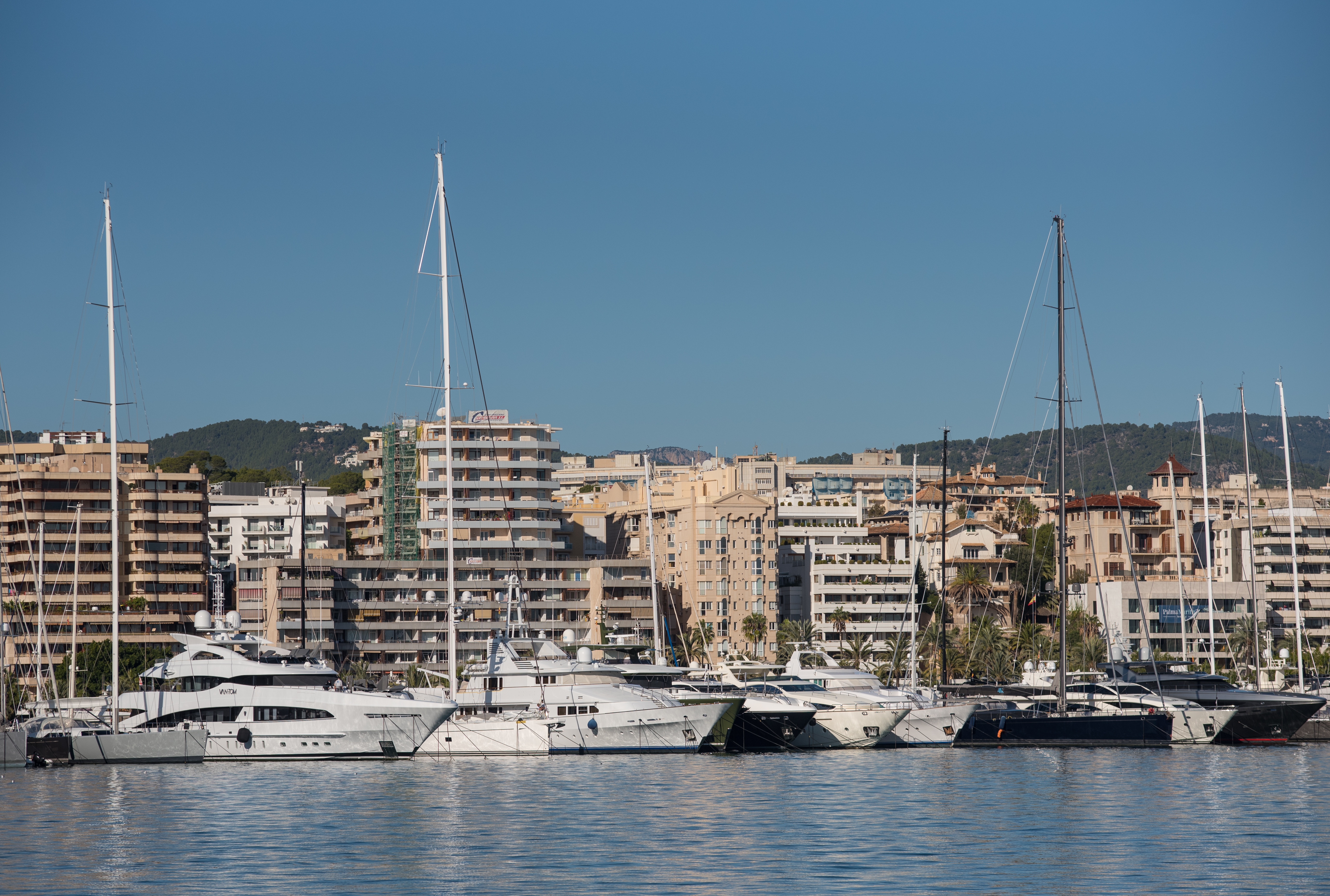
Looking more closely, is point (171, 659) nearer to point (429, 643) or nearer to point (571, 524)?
point (429, 643)

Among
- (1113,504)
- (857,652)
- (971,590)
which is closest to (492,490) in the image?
(857,652)

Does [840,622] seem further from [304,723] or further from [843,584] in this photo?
[304,723]

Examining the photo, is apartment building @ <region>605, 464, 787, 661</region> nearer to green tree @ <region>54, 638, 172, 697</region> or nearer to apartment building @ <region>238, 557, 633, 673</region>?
apartment building @ <region>238, 557, 633, 673</region>

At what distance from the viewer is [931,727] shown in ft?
236

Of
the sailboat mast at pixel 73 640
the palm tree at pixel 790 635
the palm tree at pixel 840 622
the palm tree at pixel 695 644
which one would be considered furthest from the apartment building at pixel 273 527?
the palm tree at pixel 840 622

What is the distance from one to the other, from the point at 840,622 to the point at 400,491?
45.9 m

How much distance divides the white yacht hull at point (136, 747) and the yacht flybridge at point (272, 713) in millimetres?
546

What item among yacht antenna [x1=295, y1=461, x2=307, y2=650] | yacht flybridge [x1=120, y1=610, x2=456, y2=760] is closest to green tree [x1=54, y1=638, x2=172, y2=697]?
yacht antenna [x1=295, y1=461, x2=307, y2=650]

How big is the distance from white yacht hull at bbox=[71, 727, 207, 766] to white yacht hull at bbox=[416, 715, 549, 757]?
8.58 m

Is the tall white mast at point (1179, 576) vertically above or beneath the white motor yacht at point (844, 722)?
above

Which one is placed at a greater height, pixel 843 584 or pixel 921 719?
pixel 843 584

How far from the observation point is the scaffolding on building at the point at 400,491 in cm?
16125

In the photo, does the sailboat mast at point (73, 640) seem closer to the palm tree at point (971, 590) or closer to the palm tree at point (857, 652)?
the palm tree at point (857, 652)

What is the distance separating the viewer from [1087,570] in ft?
536
